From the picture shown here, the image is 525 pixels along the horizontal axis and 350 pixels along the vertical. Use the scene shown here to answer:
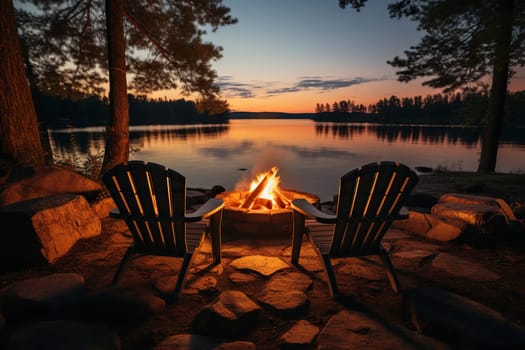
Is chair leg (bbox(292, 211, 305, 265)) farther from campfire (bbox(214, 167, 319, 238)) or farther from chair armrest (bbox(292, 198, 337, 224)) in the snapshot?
campfire (bbox(214, 167, 319, 238))

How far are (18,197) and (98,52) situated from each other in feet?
15.6

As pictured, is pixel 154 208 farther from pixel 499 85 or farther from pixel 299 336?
pixel 499 85

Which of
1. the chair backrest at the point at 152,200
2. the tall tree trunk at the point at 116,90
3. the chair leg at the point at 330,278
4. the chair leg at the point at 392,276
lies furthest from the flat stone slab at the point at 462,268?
the tall tree trunk at the point at 116,90

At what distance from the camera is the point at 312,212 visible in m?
2.44

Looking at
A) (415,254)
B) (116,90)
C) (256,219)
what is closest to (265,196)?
(256,219)

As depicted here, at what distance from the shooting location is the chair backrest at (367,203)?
2.19 metres

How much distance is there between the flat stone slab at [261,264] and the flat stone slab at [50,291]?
136cm

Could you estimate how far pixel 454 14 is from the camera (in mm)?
7984

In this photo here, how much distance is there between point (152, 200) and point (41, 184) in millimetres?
2377

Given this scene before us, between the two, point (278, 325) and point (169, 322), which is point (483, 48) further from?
point (169, 322)

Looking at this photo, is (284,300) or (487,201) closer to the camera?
(284,300)

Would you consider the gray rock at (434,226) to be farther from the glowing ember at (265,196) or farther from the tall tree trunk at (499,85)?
the tall tree trunk at (499,85)

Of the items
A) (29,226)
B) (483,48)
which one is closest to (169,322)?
(29,226)

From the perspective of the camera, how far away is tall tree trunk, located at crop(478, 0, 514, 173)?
679 centimetres
